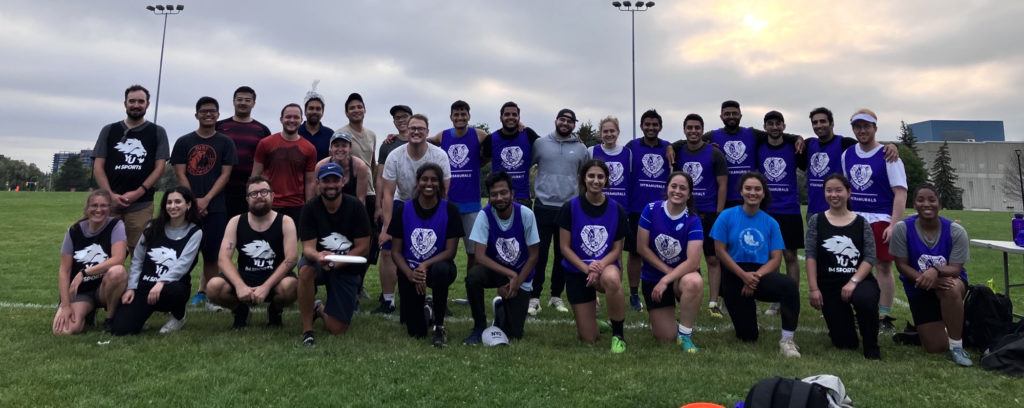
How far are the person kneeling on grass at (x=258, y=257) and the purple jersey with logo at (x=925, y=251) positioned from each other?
545 cm

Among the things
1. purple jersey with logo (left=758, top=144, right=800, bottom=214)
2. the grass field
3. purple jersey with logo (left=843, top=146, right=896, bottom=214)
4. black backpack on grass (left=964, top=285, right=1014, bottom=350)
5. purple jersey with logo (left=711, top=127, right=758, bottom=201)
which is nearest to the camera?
the grass field

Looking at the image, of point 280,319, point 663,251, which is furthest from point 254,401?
point 663,251

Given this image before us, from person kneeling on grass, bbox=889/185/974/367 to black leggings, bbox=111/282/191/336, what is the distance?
20.8ft

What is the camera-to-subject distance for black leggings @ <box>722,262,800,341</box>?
4.72 metres

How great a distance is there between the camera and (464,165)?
21.2 feet

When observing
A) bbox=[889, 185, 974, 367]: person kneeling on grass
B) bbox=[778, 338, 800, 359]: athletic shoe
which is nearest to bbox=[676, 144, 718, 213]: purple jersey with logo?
bbox=[889, 185, 974, 367]: person kneeling on grass

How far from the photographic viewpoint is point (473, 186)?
6402mm

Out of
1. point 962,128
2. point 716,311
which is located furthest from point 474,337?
point 962,128

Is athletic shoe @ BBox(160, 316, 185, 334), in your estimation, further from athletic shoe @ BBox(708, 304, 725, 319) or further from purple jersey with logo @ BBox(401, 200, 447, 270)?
athletic shoe @ BBox(708, 304, 725, 319)

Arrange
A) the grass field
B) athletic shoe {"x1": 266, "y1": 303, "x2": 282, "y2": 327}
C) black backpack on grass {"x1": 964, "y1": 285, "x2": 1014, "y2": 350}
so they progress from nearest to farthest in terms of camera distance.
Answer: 1. the grass field
2. black backpack on grass {"x1": 964, "y1": 285, "x2": 1014, "y2": 350}
3. athletic shoe {"x1": 266, "y1": 303, "x2": 282, "y2": 327}

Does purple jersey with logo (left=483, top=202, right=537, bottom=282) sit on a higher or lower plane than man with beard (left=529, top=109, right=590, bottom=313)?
lower

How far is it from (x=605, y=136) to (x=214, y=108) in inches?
172

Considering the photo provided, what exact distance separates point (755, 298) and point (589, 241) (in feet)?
5.11

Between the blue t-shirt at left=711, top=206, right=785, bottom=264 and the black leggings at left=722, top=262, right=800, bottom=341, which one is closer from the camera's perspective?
the black leggings at left=722, top=262, right=800, bottom=341
